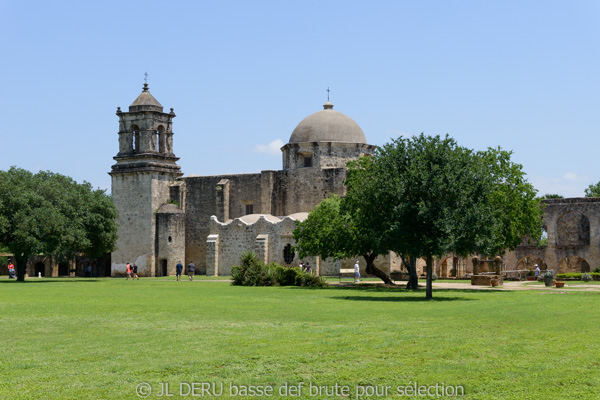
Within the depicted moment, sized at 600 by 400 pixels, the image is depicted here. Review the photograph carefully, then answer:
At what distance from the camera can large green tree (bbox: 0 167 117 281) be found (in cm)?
3694

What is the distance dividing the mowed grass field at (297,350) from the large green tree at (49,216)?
1821 cm

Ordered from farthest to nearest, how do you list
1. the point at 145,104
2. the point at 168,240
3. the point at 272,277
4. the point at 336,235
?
the point at 145,104
the point at 168,240
the point at 272,277
the point at 336,235

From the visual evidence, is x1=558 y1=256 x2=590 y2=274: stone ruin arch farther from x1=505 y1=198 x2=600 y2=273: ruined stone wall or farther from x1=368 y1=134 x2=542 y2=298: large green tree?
x1=368 y1=134 x2=542 y2=298: large green tree

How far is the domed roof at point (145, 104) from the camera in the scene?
53344 millimetres

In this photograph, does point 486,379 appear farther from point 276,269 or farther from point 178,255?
point 178,255

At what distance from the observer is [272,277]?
33.4m

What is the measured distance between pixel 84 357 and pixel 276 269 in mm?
22951

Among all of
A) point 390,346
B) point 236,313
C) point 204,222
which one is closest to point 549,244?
point 204,222

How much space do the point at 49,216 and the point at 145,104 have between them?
58.1 ft

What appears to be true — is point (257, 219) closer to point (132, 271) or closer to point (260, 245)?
point (260, 245)

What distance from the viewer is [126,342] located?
41.1 ft

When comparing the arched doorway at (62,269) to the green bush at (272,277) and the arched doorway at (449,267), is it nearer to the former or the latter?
the arched doorway at (449,267)

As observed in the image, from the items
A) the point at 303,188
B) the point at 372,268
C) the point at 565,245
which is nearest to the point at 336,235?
the point at 372,268

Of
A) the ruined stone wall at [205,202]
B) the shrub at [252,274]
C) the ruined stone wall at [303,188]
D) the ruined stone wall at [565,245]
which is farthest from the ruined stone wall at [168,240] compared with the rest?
the ruined stone wall at [565,245]
